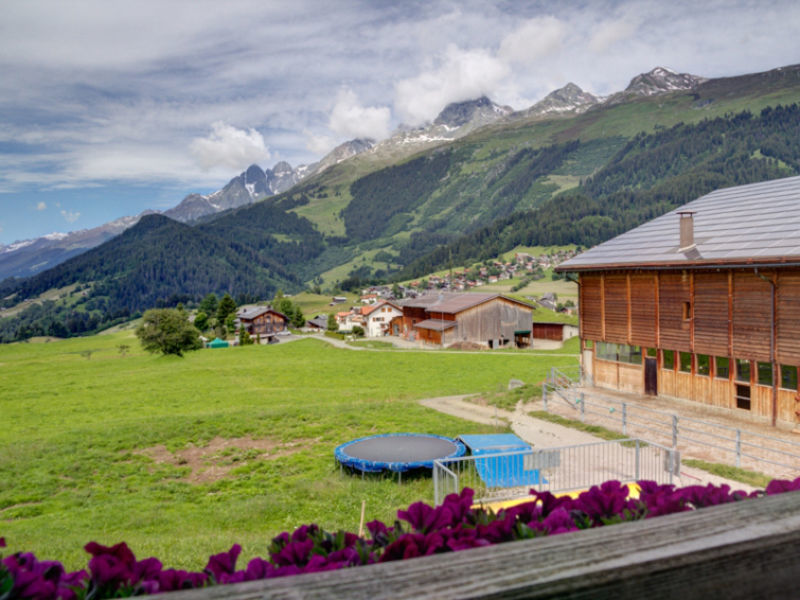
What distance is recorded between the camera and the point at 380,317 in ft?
326

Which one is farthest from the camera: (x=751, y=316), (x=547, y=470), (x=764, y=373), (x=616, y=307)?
(x=616, y=307)

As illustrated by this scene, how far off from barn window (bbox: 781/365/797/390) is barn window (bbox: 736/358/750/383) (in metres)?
1.27

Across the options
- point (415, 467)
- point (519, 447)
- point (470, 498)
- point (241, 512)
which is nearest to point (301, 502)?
point (241, 512)

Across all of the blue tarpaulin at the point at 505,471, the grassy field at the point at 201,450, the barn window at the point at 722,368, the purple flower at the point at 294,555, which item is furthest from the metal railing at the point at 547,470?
the purple flower at the point at 294,555

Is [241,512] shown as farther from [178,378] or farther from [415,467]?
[178,378]

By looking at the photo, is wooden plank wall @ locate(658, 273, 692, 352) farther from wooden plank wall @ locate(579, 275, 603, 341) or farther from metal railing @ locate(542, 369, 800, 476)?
wooden plank wall @ locate(579, 275, 603, 341)

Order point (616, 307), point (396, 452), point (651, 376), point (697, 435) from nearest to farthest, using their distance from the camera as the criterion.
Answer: point (396, 452)
point (697, 435)
point (651, 376)
point (616, 307)

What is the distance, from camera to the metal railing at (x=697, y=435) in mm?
15320

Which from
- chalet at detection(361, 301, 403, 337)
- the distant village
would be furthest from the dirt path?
chalet at detection(361, 301, 403, 337)

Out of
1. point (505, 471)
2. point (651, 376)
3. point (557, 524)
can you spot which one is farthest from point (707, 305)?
point (557, 524)

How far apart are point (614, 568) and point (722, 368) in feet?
75.7

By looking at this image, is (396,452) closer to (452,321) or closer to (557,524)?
(557,524)

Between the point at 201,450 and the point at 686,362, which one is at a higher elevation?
the point at 686,362

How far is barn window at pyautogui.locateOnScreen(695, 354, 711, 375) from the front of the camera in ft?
69.8
